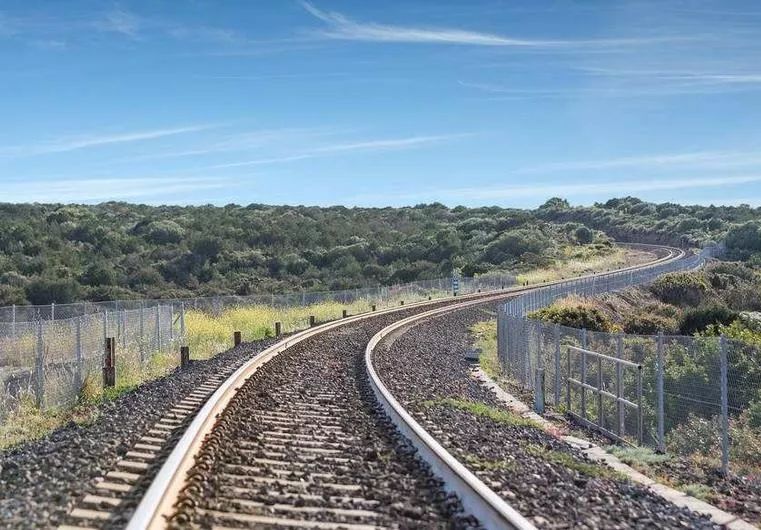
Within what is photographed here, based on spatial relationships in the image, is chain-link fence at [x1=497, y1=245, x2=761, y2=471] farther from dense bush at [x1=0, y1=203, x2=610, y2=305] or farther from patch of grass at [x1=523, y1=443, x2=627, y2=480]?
dense bush at [x1=0, y1=203, x2=610, y2=305]

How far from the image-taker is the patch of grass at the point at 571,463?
34.3ft

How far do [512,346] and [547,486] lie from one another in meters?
14.7

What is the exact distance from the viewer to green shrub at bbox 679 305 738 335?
112ft

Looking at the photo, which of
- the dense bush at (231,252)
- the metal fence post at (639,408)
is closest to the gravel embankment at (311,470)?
the metal fence post at (639,408)

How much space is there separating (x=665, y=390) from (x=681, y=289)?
4059 centimetres

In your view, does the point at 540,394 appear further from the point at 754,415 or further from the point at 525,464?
the point at 525,464

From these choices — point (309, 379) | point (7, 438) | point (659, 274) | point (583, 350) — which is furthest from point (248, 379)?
point (659, 274)

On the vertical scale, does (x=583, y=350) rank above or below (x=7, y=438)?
above

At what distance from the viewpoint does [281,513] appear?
765cm

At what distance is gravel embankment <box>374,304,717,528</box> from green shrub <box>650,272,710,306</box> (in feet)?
122

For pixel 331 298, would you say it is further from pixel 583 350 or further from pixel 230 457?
pixel 230 457

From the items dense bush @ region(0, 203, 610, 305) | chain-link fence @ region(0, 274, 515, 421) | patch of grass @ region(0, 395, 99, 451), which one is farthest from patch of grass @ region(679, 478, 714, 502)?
dense bush @ region(0, 203, 610, 305)

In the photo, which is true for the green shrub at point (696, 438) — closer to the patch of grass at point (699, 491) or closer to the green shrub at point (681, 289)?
the patch of grass at point (699, 491)

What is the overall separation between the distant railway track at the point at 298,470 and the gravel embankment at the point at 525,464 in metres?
0.44
